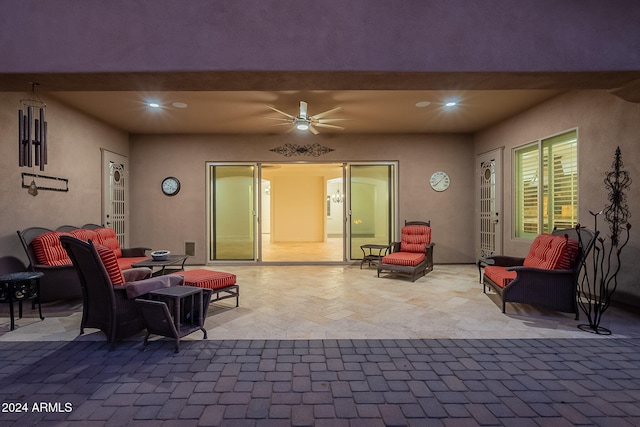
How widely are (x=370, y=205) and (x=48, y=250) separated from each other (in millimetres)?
5677

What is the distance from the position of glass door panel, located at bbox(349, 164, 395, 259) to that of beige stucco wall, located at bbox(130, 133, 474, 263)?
25cm

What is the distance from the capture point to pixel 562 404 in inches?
80.0

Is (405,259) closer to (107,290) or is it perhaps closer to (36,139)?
(107,290)

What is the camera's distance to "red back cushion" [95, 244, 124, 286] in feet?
9.15

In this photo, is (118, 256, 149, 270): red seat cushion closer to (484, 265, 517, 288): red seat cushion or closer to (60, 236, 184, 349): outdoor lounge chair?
(60, 236, 184, 349): outdoor lounge chair

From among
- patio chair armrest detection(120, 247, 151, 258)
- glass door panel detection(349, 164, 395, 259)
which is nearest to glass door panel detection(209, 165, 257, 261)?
patio chair armrest detection(120, 247, 151, 258)

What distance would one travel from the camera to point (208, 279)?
12.2 ft

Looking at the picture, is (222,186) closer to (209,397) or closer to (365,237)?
(365,237)

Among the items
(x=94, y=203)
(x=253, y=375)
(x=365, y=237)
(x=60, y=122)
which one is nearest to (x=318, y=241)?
(x=365, y=237)

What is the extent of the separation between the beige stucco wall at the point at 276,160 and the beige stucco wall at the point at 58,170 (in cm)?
79

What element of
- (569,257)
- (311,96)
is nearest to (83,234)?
(311,96)

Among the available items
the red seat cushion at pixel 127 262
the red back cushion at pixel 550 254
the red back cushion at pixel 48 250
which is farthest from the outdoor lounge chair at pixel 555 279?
the red back cushion at pixel 48 250

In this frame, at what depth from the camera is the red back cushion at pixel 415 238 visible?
19.7 ft

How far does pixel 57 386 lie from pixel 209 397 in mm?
1115
